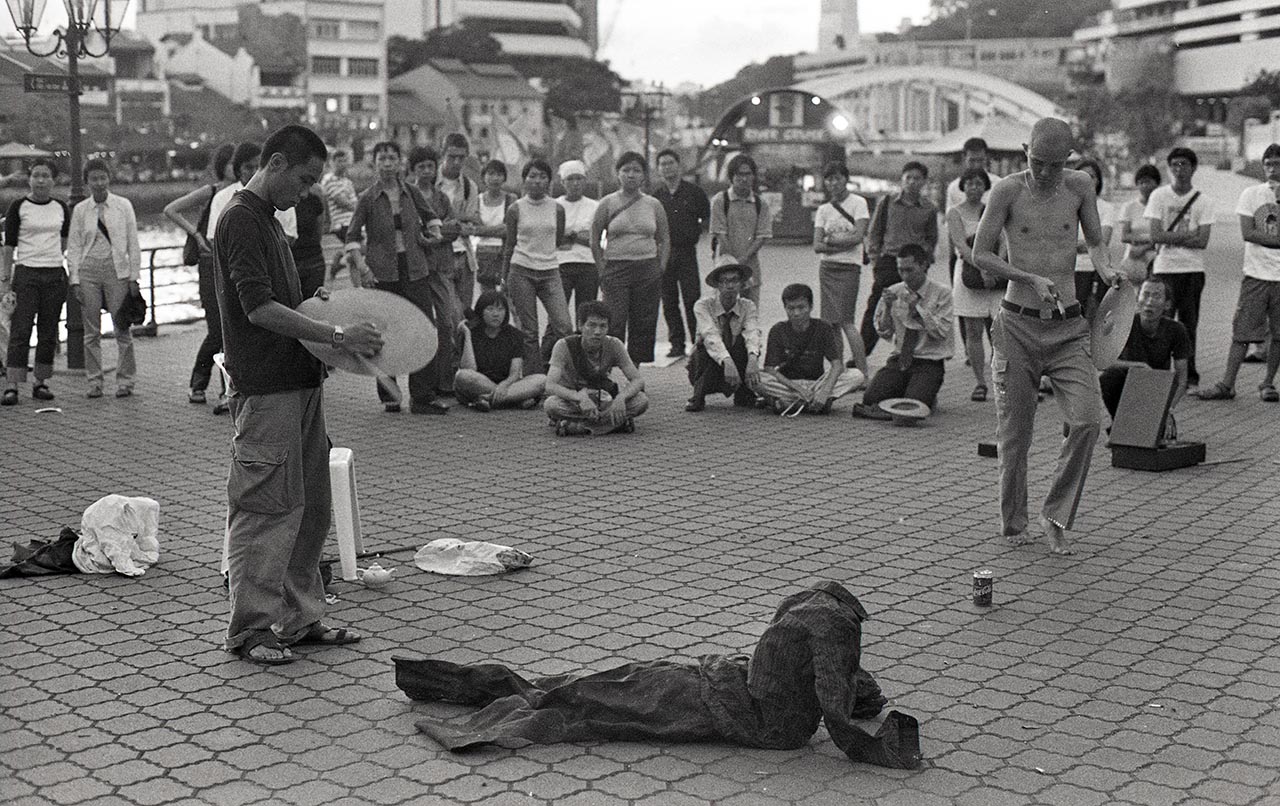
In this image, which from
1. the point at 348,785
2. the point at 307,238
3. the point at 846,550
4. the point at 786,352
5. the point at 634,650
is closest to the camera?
the point at 348,785

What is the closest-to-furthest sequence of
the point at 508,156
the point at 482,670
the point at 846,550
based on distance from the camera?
the point at 482,670 → the point at 846,550 → the point at 508,156

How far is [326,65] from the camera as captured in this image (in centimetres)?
10062

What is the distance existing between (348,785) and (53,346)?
8424 millimetres

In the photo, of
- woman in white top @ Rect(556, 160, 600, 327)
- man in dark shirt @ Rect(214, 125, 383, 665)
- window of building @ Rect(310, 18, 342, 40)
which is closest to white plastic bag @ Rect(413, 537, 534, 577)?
man in dark shirt @ Rect(214, 125, 383, 665)

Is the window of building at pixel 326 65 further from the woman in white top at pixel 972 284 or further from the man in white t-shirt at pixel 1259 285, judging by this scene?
the man in white t-shirt at pixel 1259 285

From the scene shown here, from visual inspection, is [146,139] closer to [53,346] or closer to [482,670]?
[53,346]

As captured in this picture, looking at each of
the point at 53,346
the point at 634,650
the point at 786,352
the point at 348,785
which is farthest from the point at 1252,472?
the point at 53,346

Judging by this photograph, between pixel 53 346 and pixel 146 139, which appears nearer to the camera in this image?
pixel 53 346

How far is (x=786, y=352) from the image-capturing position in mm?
11570

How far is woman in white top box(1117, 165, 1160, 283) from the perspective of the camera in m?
12.1

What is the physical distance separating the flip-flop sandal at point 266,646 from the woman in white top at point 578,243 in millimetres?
7440

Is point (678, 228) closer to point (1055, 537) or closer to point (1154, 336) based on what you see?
point (1154, 336)

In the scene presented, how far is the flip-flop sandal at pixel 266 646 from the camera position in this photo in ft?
18.9

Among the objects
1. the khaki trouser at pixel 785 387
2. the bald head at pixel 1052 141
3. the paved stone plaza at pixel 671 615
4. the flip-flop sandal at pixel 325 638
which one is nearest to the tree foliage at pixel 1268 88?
the khaki trouser at pixel 785 387
